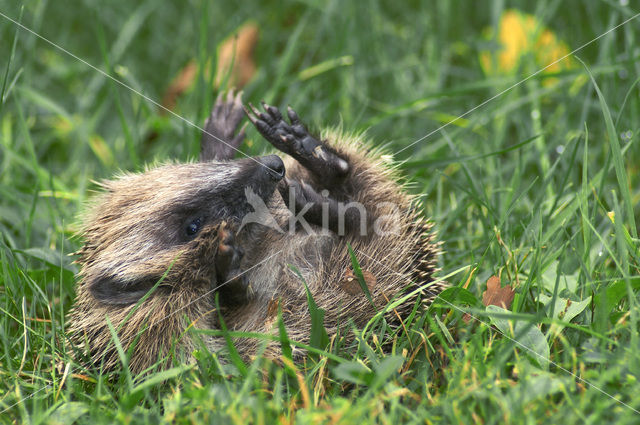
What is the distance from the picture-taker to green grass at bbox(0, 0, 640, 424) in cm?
271

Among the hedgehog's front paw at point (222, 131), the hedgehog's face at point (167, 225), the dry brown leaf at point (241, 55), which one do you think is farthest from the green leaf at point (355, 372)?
the dry brown leaf at point (241, 55)

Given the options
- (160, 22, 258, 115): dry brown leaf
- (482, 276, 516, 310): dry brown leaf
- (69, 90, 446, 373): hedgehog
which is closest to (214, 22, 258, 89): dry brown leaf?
(160, 22, 258, 115): dry brown leaf

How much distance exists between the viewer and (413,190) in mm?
5137

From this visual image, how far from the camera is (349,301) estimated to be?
3.63m

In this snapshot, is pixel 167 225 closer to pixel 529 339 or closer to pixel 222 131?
pixel 222 131

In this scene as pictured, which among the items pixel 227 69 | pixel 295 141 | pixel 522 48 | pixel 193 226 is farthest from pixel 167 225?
pixel 522 48

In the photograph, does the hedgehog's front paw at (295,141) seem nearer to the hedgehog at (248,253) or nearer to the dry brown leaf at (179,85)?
the hedgehog at (248,253)

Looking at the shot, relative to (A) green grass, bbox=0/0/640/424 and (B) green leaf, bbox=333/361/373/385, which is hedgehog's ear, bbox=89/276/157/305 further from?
(B) green leaf, bbox=333/361/373/385

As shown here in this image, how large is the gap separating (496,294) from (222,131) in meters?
2.32

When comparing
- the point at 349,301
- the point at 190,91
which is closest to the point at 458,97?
the point at 190,91

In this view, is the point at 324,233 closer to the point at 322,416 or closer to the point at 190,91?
the point at 322,416

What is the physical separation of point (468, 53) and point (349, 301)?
4071 mm

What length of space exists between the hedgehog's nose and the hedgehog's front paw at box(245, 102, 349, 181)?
0.84 feet

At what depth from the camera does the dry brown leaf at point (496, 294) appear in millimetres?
3359
